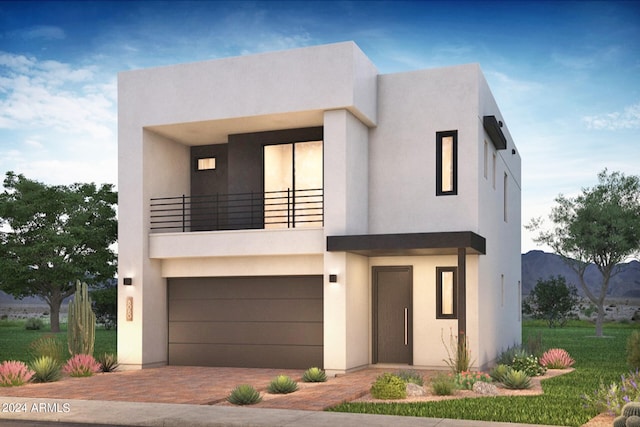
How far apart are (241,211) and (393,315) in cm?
480

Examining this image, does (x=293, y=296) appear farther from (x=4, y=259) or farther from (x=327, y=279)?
(x=4, y=259)

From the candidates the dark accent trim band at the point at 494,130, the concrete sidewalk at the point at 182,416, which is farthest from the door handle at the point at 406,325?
the concrete sidewalk at the point at 182,416

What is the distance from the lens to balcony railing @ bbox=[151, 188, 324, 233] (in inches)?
710

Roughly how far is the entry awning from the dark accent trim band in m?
3.13

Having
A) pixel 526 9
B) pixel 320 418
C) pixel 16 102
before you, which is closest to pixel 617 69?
pixel 526 9

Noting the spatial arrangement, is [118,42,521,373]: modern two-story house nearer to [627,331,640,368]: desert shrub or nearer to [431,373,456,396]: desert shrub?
[627,331,640,368]: desert shrub

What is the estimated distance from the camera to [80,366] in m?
16.1

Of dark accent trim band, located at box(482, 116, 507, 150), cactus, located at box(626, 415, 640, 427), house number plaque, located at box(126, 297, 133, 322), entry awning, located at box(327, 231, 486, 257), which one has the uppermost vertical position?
dark accent trim band, located at box(482, 116, 507, 150)

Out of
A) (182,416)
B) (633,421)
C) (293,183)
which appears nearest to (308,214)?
(293,183)

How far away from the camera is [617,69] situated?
3197 centimetres

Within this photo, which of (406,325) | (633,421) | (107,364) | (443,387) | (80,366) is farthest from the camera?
(406,325)

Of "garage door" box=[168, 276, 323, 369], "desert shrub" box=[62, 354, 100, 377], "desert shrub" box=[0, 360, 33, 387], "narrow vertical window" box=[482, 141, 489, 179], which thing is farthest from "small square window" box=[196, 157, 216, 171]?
"desert shrub" box=[0, 360, 33, 387]

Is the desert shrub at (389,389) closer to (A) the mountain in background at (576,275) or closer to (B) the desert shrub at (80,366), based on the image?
(B) the desert shrub at (80,366)

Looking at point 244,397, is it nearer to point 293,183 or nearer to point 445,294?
point 445,294
